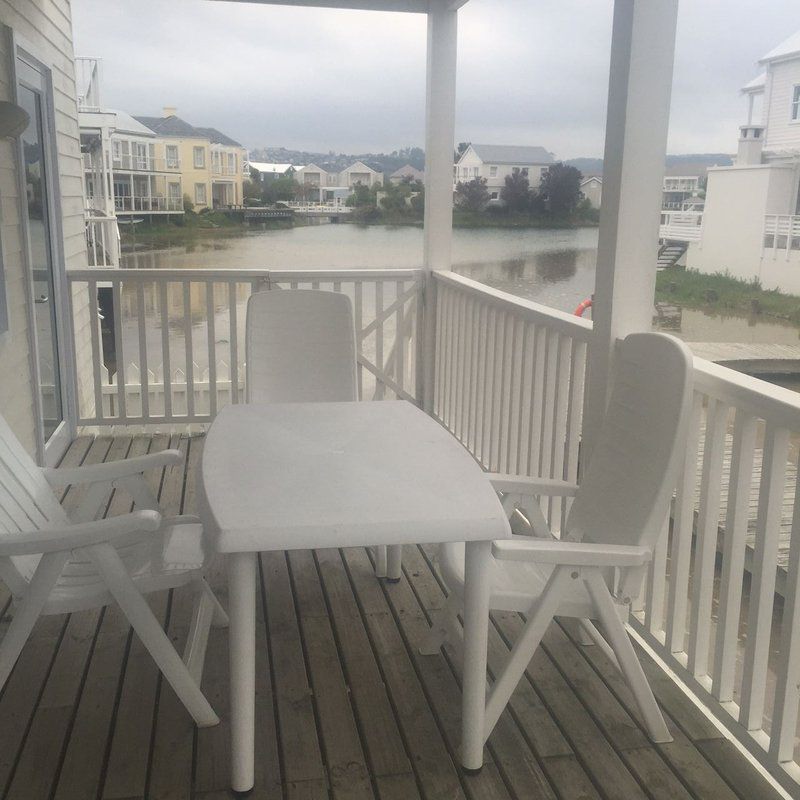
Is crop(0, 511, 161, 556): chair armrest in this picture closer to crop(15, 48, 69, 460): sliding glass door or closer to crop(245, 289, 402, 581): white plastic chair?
crop(245, 289, 402, 581): white plastic chair

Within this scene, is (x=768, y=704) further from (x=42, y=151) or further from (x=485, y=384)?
(x=42, y=151)

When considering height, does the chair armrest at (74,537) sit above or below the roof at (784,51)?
below

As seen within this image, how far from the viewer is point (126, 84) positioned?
18.8ft

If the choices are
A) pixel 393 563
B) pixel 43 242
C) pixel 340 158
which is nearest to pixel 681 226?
pixel 393 563

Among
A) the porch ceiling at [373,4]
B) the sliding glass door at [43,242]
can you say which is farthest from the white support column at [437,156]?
the sliding glass door at [43,242]

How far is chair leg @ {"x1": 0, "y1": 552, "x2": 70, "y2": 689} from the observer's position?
2127mm

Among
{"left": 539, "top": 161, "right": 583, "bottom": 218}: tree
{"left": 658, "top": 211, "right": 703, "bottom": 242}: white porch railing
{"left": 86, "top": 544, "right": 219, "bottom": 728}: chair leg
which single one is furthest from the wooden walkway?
{"left": 86, "top": 544, "right": 219, "bottom": 728}: chair leg

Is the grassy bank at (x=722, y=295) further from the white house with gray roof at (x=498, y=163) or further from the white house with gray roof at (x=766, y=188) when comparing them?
the white house with gray roof at (x=498, y=163)

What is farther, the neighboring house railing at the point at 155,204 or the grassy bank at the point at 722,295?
the neighboring house railing at the point at 155,204

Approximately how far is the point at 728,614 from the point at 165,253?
4471mm

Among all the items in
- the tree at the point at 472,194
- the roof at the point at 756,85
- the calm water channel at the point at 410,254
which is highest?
the roof at the point at 756,85

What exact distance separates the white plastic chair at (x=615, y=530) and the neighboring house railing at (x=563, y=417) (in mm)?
158

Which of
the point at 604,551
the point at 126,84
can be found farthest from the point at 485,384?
the point at 126,84

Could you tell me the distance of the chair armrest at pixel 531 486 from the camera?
2.54m
